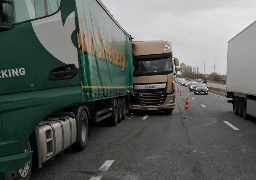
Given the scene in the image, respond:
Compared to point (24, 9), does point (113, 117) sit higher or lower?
lower

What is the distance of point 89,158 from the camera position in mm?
6594

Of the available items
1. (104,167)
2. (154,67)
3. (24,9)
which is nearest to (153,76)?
(154,67)

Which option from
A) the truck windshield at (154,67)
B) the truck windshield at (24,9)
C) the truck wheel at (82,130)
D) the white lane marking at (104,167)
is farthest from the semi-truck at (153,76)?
the truck windshield at (24,9)

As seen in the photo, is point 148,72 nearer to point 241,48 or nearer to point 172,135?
point 241,48

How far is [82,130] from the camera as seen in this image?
7320 millimetres

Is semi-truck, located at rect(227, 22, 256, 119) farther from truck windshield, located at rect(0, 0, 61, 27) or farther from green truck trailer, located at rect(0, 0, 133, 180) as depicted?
truck windshield, located at rect(0, 0, 61, 27)

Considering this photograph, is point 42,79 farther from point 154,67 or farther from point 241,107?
point 241,107

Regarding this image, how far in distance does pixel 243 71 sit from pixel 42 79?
10.1 m

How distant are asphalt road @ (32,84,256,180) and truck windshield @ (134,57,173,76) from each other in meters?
5.87

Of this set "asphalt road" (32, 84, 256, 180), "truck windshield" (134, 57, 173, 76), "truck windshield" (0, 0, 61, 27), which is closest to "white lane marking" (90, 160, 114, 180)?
"asphalt road" (32, 84, 256, 180)

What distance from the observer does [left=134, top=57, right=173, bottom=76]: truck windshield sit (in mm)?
15664

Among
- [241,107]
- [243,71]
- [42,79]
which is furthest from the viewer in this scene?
[241,107]

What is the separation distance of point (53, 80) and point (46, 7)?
4.38ft

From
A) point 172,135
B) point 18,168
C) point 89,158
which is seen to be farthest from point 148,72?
point 18,168
